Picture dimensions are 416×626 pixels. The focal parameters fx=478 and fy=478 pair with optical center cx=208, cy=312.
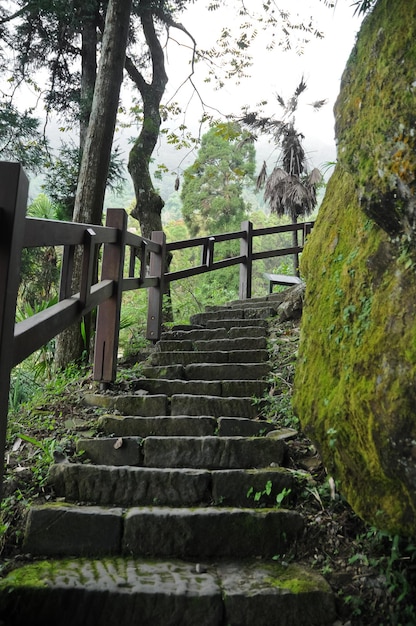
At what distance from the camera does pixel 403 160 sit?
66.9 inches

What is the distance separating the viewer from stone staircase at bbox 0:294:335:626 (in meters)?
2.09

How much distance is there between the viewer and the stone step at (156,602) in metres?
2.06

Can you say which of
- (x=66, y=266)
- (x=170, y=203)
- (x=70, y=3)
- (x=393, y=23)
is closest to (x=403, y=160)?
(x=393, y=23)

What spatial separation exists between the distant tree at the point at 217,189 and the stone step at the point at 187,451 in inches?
752

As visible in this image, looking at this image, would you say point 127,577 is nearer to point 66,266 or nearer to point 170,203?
point 66,266

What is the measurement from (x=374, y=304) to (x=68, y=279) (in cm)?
175

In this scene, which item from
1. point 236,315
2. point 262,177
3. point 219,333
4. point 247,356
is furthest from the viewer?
point 262,177

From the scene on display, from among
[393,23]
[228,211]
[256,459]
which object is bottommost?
[256,459]

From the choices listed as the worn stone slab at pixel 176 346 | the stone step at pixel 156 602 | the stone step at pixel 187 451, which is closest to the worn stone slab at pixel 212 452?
the stone step at pixel 187 451

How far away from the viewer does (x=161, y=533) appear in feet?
8.15

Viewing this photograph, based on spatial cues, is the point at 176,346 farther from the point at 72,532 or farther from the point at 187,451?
the point at 72,532

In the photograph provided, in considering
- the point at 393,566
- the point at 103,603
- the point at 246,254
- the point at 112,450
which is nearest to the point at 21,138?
the point at 246,254

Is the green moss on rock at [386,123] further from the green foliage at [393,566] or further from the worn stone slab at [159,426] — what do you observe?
the worn stone slab at [159,426]

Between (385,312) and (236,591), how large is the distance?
1.40 meters
